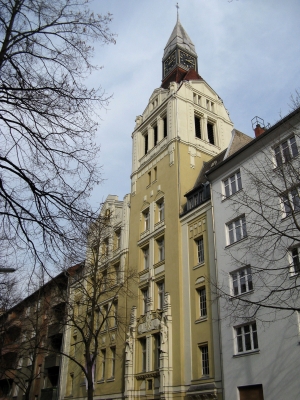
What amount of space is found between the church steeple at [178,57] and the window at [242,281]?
91.4 ft

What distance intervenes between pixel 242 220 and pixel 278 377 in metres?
8.54

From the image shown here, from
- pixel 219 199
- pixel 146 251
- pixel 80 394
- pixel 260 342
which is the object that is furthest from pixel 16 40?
pixel 80 394

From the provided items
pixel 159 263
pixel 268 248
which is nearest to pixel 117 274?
pixel 159 263

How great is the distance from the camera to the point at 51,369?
137ft

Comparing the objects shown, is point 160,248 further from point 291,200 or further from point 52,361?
point 52,361

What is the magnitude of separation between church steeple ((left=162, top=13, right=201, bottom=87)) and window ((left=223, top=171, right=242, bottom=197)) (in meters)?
22.0

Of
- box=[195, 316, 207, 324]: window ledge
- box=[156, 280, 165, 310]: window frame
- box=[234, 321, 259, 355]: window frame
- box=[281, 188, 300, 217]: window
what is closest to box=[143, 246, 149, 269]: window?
box=[156, 280, 165, 310]: window frame

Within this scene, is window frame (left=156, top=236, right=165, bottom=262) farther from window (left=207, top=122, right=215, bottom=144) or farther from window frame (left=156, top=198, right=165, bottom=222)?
window (left=207, top=122, right=215, bottom=144)

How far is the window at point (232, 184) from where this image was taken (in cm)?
2467

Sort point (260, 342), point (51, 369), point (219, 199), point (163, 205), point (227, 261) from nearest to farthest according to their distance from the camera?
point (260, 342)
point (227, 261)
point (219, 199)
point (163, 205)
point (51, 369)

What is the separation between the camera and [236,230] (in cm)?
2352

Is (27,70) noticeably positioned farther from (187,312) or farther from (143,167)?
(143,167)

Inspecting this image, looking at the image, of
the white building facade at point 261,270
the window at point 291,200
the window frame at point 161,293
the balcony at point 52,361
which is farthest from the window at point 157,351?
the balcony at point 52,361

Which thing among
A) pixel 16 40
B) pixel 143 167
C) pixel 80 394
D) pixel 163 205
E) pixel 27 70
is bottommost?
pixel 80 394
